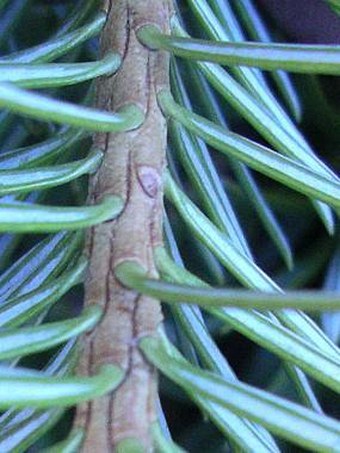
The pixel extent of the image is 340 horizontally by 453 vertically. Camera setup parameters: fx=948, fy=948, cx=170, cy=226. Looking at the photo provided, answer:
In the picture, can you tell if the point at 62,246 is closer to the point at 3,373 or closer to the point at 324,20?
the point at 3,373

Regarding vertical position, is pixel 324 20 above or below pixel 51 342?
above

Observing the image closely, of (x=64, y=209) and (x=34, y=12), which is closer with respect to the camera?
(x=64, y=209)

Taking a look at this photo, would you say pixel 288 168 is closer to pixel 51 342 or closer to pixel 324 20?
pixel 51 342

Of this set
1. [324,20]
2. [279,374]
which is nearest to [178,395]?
[279,374]

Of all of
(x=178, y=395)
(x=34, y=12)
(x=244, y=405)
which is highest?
(x=34, y=12)

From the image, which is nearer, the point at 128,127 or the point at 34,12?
the point at 128,127

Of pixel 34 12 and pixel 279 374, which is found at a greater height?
pixel 34 12
